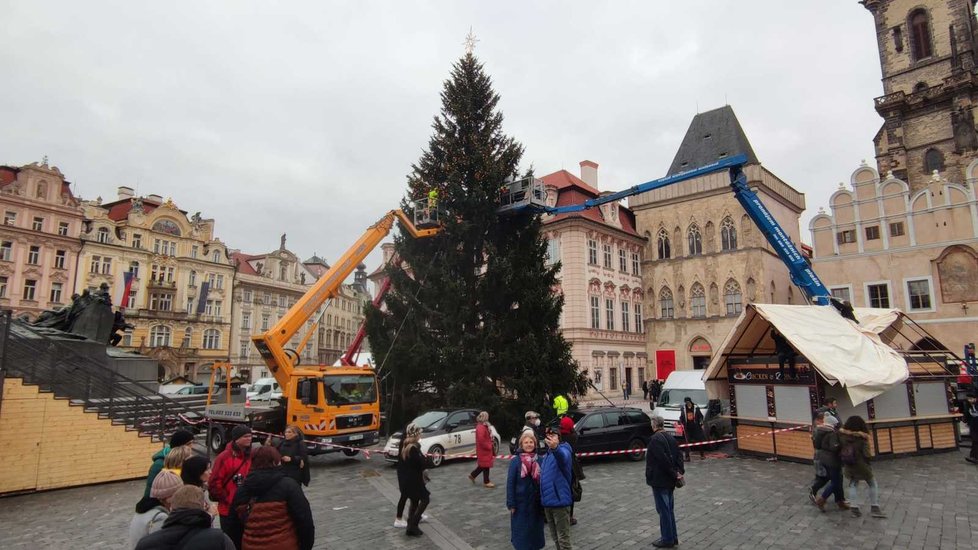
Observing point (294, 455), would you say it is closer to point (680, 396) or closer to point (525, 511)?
point (525, 511)

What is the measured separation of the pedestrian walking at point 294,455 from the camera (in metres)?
7.99

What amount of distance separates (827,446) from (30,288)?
5698 centimetres

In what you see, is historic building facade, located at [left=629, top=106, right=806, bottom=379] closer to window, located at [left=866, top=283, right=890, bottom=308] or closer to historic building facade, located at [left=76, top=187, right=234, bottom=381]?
window, located at [left=866, top=283, right=890, bottom=308]

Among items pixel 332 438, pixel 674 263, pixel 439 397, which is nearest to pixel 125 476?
pixel 332 438

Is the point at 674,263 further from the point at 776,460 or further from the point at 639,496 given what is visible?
the point at 639,496

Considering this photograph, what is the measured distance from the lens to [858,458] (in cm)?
912

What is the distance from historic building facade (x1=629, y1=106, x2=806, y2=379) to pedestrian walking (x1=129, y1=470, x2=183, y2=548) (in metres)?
38.2

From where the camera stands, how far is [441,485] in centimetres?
1259

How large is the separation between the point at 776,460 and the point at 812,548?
7.73 metres

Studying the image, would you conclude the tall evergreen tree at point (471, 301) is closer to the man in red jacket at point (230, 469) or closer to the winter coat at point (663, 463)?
the winter coat at point (663, 463)

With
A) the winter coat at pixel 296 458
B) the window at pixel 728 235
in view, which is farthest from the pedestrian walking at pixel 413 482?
the window at pixel 728 235

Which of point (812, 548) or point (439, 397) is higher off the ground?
point (439, 397)

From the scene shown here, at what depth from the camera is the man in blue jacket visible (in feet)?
21.1

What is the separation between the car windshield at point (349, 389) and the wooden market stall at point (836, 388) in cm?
1098
